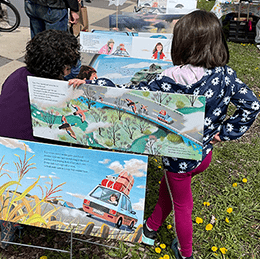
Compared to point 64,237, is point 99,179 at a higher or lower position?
higher

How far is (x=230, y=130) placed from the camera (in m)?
1.71

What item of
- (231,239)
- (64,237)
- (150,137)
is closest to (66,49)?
(150,137)

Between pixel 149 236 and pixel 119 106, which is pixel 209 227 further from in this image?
pixel 119 106

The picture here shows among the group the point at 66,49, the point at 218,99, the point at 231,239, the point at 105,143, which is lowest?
the point at 231,239

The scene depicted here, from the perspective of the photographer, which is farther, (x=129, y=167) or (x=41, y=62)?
(x=41, y=62)

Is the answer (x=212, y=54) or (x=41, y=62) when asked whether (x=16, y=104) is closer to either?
(x=41, y=62)

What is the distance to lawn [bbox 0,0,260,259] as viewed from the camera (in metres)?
2.27

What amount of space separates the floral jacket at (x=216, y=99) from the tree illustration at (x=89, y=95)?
0.09m

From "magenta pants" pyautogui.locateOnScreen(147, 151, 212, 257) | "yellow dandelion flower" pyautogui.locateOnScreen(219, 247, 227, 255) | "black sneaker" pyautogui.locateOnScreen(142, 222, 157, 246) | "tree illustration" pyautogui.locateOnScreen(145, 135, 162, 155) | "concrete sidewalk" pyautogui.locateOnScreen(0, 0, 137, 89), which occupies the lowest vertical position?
"yellow dandelion flower" pyautogui.locateOnScreen(219, 247, 227, 255)

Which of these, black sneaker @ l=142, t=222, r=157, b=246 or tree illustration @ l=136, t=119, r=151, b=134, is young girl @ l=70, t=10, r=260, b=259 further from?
black sneaker @ l=142, t=222, r=157, b=246

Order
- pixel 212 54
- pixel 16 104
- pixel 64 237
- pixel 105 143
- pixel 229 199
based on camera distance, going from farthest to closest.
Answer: pixel 229 199
pixel 64 237
pixel 16 104
pixel 105 143
pixel 212 54

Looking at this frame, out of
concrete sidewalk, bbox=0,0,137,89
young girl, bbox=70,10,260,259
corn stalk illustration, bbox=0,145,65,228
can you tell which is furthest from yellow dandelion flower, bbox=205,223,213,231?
concrete sidewalk, bbox=0,0,137,89

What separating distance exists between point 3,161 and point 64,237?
94cm

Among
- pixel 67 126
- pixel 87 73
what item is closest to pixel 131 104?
pixel 67 126
